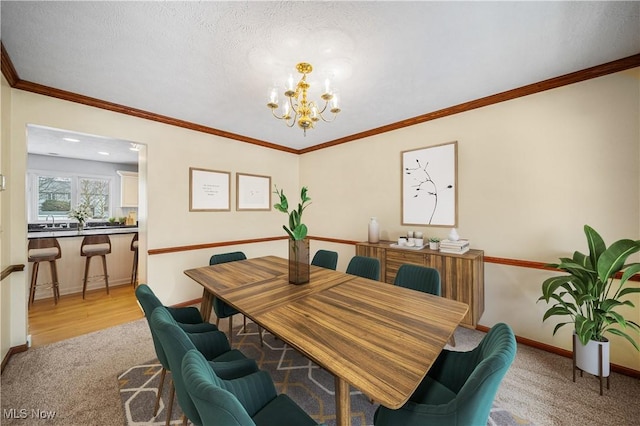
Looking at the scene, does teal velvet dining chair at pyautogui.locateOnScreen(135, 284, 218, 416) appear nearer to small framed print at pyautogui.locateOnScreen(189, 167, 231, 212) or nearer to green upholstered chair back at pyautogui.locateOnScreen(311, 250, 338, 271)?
green upholstered chair back at pyautogui.locateOnScreen(311, 250, 338, 271)

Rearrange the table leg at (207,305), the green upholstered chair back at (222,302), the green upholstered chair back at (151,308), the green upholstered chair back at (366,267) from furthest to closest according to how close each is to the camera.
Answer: the green upholstered chair back at (366,267), the green upholstered chair back at (222,302), the table leg at (207,305), the green upholstered chair back at (151,308)

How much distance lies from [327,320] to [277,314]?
30 centimetres

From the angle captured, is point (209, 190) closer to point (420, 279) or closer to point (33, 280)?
point (33, 280)

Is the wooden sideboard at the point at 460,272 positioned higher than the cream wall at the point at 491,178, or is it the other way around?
the cream wall at the point at 491,178

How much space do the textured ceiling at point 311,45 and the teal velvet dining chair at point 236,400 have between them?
1.91 meters

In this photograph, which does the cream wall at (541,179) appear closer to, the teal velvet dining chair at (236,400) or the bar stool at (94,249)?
the teal velvet dining chair at (236,400)

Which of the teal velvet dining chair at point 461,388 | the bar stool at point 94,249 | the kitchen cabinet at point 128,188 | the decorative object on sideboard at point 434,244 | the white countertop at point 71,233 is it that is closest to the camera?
the teal velvet dining chair at point 461,388

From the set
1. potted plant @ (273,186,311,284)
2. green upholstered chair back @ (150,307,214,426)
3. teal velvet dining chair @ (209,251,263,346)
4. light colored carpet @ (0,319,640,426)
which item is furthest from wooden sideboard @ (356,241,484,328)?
green upholstered chair back @ (150,307,214,426)

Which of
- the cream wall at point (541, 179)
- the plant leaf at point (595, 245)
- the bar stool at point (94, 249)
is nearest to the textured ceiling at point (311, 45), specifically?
the cream wall at point (541, 179)

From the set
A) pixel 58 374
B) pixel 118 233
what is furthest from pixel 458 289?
pixel 118 233

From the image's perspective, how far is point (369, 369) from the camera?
3.15 ft

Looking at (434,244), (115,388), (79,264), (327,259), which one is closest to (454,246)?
(434,244)

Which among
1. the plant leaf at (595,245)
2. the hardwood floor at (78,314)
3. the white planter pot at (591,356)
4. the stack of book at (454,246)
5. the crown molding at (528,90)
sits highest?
the crown molding at (528,90)

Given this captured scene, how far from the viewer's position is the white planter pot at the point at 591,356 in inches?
73.2
